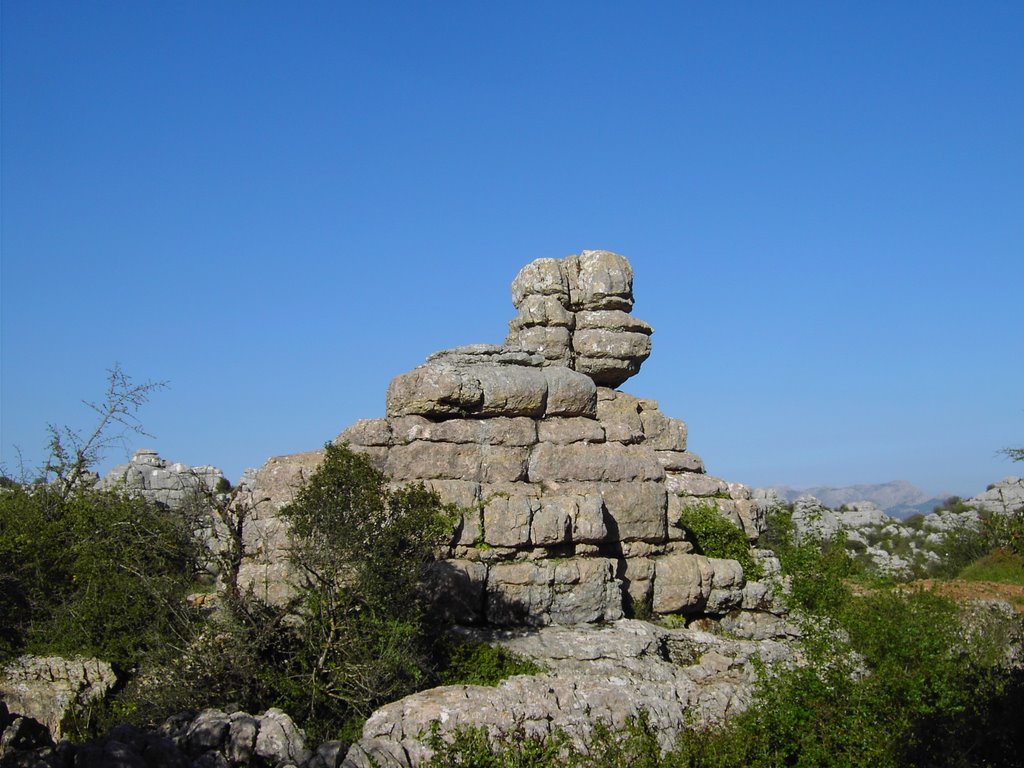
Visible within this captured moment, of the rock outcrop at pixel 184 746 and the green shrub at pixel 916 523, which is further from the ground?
the green shrub at pixel 916 523

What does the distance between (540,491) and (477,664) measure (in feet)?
17.4

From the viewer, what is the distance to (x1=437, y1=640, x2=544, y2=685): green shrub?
17703 mm

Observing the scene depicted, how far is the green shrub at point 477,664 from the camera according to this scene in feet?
58.1

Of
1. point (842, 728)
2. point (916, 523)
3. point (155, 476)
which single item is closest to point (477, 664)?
point (842, 728)

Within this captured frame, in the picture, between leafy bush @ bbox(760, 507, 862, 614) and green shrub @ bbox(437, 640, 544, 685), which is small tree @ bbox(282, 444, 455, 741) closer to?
green shrub @ bbox(437, 640, 544, 685)

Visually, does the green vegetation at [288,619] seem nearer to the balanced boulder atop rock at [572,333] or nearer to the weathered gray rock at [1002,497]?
the balanced boulder atop rock at [572,333]

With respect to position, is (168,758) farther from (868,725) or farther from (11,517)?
(11,517)

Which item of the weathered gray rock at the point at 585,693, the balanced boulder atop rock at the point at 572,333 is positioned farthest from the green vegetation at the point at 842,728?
the balanced boulder atop rock at the point at 572,333

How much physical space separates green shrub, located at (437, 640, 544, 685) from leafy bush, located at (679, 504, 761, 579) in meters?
8.20

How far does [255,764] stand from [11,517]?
13.1 m

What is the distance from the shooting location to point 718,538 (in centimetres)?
2525

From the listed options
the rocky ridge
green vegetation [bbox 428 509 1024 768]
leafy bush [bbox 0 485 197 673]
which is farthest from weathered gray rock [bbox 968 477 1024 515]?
leafy bush [bbox 0 485 197 673]

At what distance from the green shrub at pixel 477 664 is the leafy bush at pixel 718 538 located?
8.20 m

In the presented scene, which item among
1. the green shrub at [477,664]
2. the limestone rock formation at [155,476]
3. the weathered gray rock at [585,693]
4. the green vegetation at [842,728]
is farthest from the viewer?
the limestone rock formation at [155,476]
